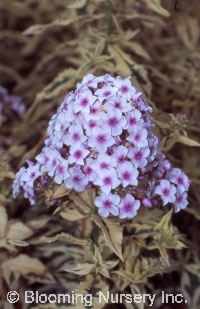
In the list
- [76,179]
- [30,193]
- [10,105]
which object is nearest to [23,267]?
[30,193]

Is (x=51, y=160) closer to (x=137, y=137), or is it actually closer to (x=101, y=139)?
(x=101, y=139)

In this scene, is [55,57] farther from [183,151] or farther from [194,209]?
[194,209]

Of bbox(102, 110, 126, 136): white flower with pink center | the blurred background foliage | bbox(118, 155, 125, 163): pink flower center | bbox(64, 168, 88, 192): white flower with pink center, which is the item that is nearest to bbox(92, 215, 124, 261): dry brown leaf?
the blurred background foliage

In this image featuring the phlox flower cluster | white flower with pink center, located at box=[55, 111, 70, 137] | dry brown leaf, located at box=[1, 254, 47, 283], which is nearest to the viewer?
white flower with pink center, located at box=[55, 111, 70, 137]

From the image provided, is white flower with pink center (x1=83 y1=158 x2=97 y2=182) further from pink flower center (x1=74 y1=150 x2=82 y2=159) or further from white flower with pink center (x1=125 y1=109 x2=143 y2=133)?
white flower with pink center (x1=125 y1=109 x2=143 y2=133)

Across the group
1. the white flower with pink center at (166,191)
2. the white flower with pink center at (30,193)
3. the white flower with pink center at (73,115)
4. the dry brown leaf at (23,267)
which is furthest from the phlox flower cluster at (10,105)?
the white flower with pink center at (166,191)

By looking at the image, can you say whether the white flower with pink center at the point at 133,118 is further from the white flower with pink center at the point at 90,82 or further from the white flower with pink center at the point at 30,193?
the white flower with pink center at the point at 30,193
